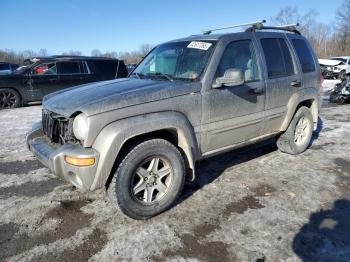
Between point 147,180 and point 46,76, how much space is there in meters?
9.12

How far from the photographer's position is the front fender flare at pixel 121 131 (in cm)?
311

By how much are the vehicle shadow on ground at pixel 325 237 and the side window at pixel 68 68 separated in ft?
32.6

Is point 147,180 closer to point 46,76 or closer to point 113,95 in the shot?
point 113,95

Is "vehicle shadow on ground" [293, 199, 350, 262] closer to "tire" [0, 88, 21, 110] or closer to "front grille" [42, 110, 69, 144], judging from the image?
"front grille" [42, 110, 69, 144]

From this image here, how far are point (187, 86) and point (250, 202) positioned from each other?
1.56 metres

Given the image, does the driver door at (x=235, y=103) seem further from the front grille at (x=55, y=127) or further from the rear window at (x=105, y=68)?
the rear window at (x=105, y=68)

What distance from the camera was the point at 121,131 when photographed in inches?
123

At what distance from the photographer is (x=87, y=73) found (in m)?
11.7

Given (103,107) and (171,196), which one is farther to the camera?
(171,196)

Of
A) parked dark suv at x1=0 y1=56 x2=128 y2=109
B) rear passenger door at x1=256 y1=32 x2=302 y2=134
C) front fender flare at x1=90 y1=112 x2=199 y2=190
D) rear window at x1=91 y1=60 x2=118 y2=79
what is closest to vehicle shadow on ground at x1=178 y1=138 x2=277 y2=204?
rear passenger door at x1=256 y1=32 x2=302 y2=134

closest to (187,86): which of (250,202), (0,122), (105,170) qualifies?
Answer: (105,170)

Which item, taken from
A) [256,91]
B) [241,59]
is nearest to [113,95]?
[241,59]

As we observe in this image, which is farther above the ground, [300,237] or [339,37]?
[339,37]

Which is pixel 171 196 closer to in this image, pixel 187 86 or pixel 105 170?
pixel 105 170
